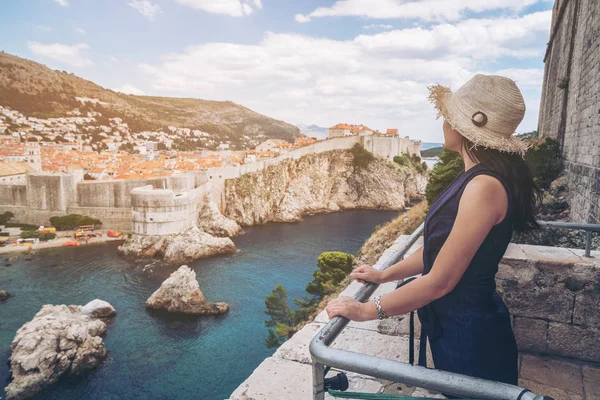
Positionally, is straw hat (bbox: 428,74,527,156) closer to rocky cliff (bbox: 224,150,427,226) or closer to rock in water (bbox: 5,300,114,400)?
rock in water (bbox: 5,300,114,400)

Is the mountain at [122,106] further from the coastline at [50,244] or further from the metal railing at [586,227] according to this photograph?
the metal railing at [586,227]

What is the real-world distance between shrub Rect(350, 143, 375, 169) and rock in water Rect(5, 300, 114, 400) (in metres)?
35.1

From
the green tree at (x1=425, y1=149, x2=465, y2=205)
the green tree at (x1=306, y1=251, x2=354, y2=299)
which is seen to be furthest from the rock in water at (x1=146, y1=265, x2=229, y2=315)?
the green tree at (x1=425, y1=149, x2=465, y2=205)

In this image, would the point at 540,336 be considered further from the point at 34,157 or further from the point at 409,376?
the point at 34,157

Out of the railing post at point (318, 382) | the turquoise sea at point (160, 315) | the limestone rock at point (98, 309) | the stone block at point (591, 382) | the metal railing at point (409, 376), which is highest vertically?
the metal railing at point (409, 376)

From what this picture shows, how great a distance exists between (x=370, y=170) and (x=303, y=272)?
78.6ft

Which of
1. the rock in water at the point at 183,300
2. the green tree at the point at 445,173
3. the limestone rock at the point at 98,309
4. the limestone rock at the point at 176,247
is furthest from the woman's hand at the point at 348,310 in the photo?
the limestone rock at the point at 176,247

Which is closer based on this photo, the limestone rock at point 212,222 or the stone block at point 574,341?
the stone block at point 574,341

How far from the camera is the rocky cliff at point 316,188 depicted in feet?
115

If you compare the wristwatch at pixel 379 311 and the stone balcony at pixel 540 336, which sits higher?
the wristwatch at pixel 379 311

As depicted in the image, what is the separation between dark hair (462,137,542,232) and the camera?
3.64ft

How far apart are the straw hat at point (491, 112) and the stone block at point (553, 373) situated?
4.48 feet

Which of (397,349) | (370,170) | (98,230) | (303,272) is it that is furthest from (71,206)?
(397,349)

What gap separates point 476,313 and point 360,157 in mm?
44250
